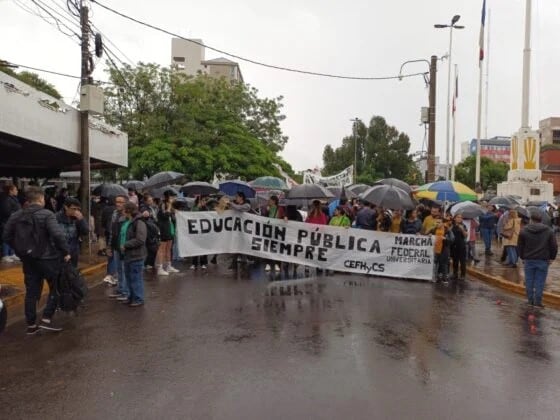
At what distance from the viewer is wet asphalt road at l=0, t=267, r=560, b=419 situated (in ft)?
15.5

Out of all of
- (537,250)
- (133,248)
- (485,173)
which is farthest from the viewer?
(485,173)

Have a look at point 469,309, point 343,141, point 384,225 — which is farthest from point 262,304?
point 343,141

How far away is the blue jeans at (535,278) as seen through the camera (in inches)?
368

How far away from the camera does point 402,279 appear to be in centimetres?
1230

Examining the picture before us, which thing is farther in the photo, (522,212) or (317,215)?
(522,212)

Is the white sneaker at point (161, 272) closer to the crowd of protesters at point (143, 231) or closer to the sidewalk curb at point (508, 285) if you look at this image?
the crowd of protesters at point (143, 231)

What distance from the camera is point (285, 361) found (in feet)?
19.4

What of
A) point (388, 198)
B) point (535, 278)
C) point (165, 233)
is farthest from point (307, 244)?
point (535, 278)

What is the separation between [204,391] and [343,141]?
2508 inches

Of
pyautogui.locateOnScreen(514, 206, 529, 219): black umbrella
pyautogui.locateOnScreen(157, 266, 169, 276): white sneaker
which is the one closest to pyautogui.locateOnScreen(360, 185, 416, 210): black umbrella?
pyautogui.locateOnScreen(514, 206, 529, 219): black umbrella

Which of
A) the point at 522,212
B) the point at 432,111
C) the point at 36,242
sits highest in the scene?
the point at 432,111

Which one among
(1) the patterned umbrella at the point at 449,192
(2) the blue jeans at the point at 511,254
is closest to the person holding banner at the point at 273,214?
(1) the patterned umbrella at the point at 449,192

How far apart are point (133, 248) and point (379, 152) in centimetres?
5737

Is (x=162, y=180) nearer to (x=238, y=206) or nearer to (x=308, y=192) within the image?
(x=238, y=206)
